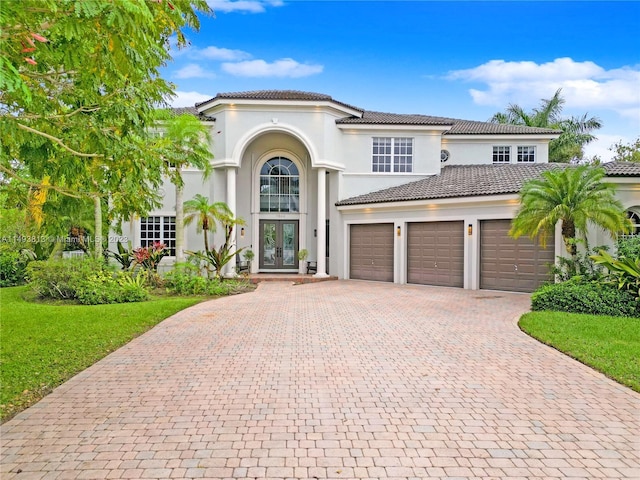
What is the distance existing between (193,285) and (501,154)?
19.4m

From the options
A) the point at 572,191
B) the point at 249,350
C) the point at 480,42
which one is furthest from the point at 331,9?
the point at 249,350

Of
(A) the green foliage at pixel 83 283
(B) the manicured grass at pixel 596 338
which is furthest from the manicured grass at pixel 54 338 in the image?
(B) the manicured grass at pixel 596 338

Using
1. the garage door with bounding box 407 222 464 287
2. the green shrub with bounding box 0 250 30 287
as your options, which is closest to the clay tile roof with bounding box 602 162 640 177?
the garage door with bounding box 407 222 464 287

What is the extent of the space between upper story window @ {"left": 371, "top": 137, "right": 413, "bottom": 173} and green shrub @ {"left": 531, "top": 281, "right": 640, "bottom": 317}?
11909 millimetres

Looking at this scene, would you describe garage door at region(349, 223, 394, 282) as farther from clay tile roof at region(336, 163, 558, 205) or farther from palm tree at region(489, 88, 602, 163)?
palm tree at region(489, 88, 602, 163)

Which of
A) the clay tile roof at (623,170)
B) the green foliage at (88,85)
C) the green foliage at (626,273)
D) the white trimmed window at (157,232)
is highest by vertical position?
the clay tile roof at (623,170)

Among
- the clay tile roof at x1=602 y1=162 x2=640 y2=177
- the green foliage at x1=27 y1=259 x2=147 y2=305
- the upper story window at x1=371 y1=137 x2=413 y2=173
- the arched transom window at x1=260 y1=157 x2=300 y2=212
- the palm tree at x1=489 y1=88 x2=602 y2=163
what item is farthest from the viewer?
the palm tree at x1=489 y1=88 x2=602 y2=163

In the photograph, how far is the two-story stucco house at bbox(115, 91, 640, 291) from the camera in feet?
57.1

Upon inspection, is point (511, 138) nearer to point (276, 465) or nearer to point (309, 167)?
point (309, 167)

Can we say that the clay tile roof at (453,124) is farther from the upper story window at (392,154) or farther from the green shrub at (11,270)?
the green shrub at (11,270)

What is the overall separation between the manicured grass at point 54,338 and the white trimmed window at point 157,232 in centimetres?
820

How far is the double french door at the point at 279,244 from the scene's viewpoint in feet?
77.5

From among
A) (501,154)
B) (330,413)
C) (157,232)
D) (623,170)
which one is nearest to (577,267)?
(623,170)

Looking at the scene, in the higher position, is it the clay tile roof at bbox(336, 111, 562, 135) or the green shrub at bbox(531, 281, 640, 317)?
the clay tile roof at bbox(336, 111, 562, 135)
